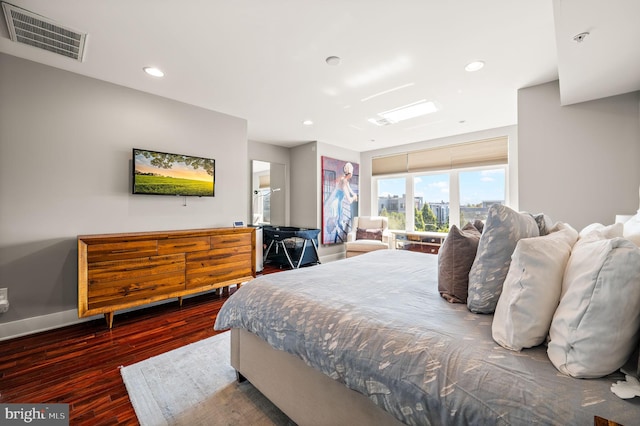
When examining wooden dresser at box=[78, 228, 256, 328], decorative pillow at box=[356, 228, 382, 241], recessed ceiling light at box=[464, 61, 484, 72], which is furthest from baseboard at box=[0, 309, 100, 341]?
recessed ceiling light at box=[464, 61, 484, 72]

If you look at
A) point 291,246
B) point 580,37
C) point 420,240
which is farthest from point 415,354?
point 420,240

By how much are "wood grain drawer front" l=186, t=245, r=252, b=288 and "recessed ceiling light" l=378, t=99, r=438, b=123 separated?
2.80 m

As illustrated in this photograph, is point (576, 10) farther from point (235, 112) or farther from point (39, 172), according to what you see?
point (39, 172)

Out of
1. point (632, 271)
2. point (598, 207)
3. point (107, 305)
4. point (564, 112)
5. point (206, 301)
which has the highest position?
point (564, 112)

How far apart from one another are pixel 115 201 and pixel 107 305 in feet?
3.73

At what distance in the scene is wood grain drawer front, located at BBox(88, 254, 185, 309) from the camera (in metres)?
2.47

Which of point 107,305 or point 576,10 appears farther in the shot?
point 107,305

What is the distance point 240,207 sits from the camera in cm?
402

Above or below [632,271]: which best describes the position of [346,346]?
below

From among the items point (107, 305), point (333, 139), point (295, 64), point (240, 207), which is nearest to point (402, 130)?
point (333, 139)

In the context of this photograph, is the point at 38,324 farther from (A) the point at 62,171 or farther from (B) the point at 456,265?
(B) the point at 456,265

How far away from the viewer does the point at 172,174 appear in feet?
10.8

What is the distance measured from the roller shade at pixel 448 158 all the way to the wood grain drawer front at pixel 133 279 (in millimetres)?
4530

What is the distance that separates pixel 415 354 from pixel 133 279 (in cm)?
285
